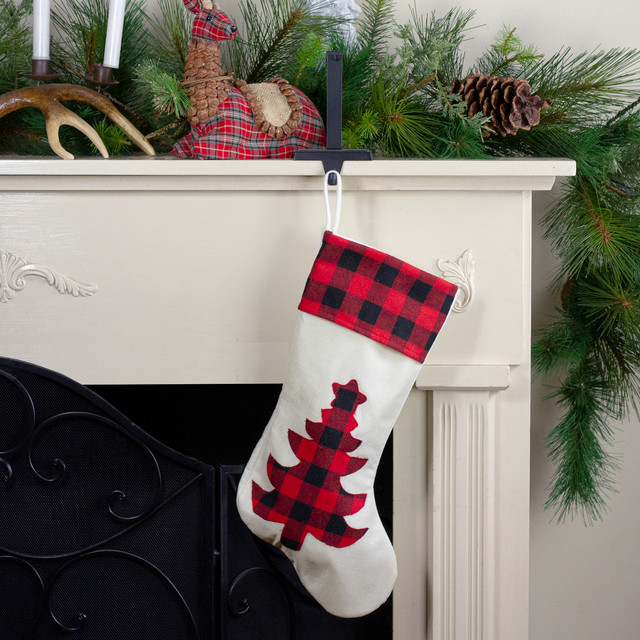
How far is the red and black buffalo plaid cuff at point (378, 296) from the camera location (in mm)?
→ 786

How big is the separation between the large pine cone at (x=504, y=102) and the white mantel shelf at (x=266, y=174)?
0.31 ft

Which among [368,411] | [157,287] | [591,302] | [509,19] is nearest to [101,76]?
[157,287]

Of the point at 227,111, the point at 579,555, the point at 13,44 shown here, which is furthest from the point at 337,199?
the point at 579,555

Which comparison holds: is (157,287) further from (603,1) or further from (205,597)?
(603,1)

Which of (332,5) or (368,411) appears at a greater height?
(332,5)

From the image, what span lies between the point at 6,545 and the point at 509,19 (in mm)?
1127

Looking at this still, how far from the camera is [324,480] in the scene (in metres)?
0.80

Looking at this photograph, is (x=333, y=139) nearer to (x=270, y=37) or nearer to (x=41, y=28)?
(x=270, y=37)

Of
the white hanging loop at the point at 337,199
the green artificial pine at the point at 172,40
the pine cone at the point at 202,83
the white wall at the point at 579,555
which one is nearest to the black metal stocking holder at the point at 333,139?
the white hanging loop at the point at 337,199

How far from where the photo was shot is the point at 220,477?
1.00 metres

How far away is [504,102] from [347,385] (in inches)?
17.0


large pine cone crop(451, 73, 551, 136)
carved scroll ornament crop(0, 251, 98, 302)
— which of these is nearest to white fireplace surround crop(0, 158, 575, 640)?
carved scroll ornament crop(0, 251, 98, 302)

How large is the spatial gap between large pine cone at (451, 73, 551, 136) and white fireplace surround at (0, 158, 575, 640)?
0.35ft

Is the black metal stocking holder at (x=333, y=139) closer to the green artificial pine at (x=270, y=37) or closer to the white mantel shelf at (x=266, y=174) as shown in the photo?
the white mantel shelf at (x=266, y=174)
